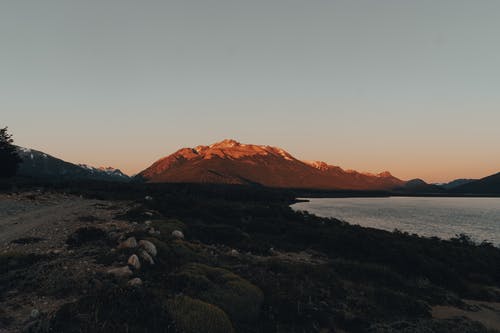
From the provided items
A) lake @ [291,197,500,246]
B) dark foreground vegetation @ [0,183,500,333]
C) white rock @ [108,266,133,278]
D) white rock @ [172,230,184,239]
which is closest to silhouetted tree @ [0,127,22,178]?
dark foreground vegetation @ [0,183,500,333]

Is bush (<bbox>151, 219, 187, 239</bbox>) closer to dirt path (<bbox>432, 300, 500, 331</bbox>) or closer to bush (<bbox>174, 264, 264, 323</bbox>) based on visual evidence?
bush (<bbox>174, 264, 264, 323</bbox>)

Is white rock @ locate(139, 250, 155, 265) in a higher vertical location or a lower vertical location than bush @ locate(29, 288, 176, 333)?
higher

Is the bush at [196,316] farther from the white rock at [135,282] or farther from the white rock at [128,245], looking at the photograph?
the white rock at [128,245]

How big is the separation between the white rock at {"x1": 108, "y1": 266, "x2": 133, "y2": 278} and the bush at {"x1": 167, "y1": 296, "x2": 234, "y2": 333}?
2975mm

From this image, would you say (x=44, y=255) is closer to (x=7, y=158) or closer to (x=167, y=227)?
(x=167, y=227)

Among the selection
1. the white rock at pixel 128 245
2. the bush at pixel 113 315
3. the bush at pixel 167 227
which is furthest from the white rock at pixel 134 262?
the bush at pixel 167 227

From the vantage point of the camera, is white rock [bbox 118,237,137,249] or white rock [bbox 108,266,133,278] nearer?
white rock [bbox 108,266,133,278]

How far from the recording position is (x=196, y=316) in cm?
959

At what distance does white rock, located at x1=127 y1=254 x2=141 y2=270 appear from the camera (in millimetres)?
13113

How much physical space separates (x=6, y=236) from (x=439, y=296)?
78.5 ft

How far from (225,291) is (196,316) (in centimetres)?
235

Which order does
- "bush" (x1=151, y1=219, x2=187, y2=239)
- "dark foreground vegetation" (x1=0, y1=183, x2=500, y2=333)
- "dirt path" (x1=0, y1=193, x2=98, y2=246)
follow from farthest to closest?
1. "bush" (x1=151, y1=219, x2=187, y2=239)
2. "dirt path" (x1=0, y1=193, x2=98, y2=246)
3. "dark foreground vegetation" (x1=0, y1=183, x2=500, y2=333)

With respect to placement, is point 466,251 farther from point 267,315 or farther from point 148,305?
point 148,305

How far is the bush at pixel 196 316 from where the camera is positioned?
9266 millimetres
